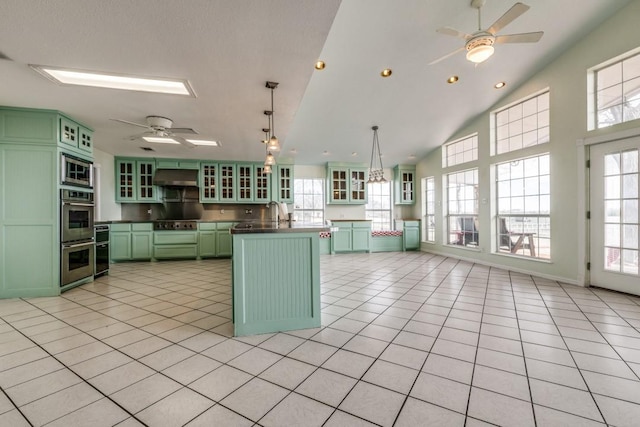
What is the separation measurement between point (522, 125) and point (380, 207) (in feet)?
12.9

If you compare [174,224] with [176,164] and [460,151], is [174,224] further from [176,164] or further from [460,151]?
[460,151]

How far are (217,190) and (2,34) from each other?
4648 millimetres

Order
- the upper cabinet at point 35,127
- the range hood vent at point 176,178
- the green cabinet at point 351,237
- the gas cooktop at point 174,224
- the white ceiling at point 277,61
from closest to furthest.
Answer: the white ceiling at point 277,61 < the upper cabinet at point 35,127 < the gas cooktop at point 174,224 < the range hood vent at point 176,178 < the green cabinet at point 351,237

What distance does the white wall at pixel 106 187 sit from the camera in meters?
5.45

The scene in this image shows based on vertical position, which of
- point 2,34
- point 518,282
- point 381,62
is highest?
point 381,62

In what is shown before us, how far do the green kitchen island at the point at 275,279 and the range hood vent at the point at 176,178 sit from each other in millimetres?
4503

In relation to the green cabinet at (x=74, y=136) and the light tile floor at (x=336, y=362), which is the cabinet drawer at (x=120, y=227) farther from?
the light tile floor at (x=336, y=362)

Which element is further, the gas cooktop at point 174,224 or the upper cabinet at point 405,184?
the upper cabinet at point 405,184

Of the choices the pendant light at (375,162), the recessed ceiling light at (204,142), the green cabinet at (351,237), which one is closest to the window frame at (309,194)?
the green cabinet at (351,237)

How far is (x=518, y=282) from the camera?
3945 millimetres

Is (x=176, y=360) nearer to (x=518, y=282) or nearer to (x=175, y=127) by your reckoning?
(x=175, y=127)

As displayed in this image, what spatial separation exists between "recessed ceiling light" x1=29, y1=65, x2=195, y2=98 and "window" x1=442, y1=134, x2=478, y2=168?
17.7ft

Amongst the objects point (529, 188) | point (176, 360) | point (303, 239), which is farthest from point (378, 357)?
point (529, 188)

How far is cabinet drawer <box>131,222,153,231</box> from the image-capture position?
571 centimetres
